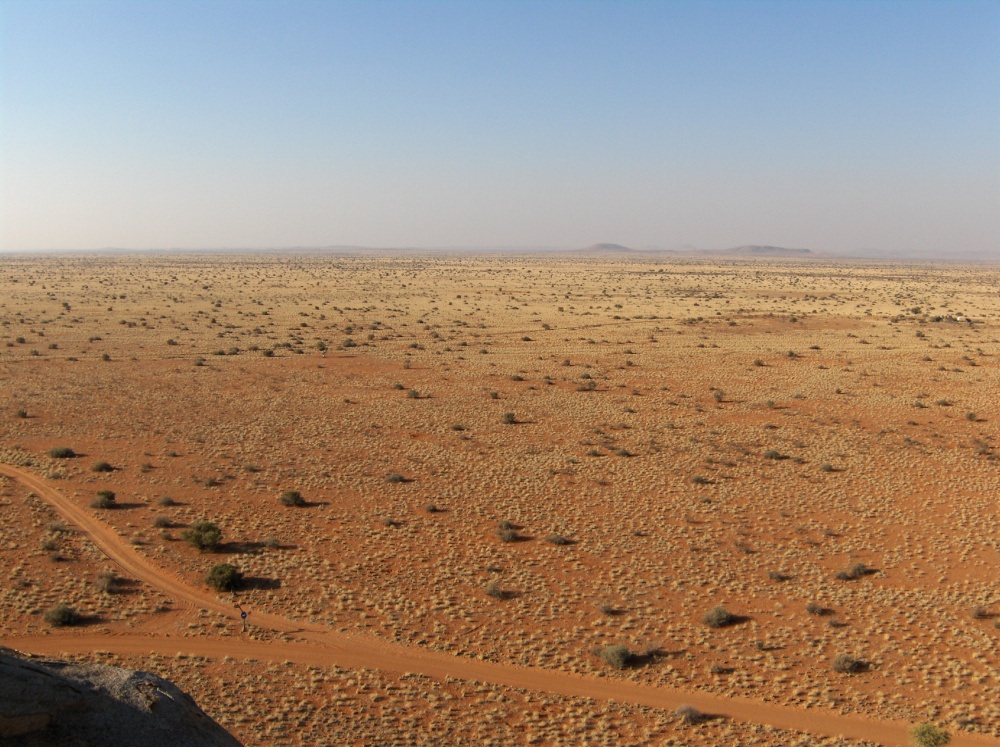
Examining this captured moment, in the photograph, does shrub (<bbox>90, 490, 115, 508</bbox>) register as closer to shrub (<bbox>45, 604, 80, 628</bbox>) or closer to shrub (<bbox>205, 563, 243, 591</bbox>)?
shrub (<bbox>205, 563, 243, 591</bbox>)

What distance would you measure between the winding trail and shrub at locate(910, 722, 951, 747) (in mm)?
223

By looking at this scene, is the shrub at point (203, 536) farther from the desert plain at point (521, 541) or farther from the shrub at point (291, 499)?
the shrub at point (291, 499)

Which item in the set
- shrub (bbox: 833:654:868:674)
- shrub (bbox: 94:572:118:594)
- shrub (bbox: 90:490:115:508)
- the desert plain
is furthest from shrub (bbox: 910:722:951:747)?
shrub (bbox: 90:490:115:508)

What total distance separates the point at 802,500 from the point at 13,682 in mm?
20909

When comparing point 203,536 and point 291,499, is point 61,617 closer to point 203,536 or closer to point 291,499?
point 203,536

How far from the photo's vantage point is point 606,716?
11586 millimetres

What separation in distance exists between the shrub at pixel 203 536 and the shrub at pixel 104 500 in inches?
145

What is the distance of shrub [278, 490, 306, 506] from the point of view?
2056 centimetres

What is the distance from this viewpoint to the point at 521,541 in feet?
60.3

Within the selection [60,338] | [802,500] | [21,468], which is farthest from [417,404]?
[60,338]

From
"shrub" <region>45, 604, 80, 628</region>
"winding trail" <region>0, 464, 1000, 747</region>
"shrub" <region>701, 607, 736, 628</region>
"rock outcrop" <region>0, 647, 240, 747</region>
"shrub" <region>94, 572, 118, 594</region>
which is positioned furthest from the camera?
"shrub" <region>94, 572, 118, 594</region>

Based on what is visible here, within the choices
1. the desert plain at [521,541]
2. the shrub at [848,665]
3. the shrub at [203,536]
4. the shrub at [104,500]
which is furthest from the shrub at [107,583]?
the shrub at [848,665]

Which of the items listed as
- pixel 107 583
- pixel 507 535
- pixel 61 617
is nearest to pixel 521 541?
pixel 507 535

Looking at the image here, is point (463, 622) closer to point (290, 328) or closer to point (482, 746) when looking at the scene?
point (482, 746)
